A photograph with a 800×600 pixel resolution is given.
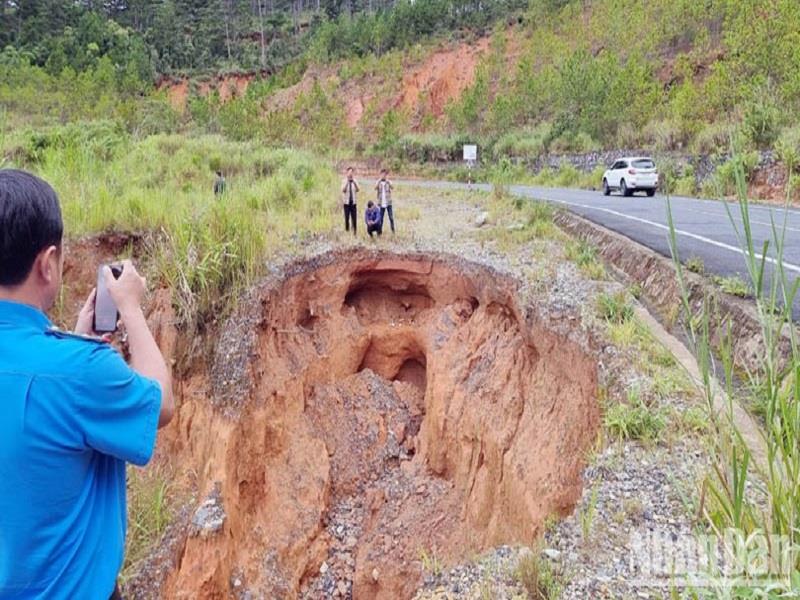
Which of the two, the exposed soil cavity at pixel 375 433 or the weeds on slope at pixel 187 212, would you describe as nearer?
the exposed soil cavity at pixel 375 433

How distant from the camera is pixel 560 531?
3.30 metres

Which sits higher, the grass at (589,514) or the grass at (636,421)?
the grass at (636,421)

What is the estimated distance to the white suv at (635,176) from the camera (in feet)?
57.6

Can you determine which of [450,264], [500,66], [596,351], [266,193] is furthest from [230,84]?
[596,351]

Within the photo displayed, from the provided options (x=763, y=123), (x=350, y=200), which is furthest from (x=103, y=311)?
(x=763, y=123)

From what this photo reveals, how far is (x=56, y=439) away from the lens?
1.39 meters

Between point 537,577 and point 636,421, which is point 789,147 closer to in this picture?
point 636,421

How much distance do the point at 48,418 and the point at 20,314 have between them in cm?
28

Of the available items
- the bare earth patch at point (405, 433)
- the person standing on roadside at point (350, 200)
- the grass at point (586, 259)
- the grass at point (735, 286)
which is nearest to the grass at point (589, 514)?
the bare earth patch at point (405, 433)

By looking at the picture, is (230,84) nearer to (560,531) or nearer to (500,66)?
(500,66)

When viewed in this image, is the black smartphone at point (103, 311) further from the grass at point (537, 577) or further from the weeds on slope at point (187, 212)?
the weeds on slope at point (187, 212)

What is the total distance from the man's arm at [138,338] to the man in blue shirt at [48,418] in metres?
0.06

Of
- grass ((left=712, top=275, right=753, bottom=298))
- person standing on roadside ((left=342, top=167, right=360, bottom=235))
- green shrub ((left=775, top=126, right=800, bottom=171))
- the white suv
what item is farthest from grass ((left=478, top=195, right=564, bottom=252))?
green shrub ((left=775, top=126, right=800, bottom=171))

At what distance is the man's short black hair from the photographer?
1363 mm
